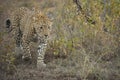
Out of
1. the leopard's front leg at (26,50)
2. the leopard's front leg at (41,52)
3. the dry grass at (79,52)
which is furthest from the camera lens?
the leopard's front leg at (26,50)

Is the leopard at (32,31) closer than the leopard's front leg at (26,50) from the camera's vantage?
Yes

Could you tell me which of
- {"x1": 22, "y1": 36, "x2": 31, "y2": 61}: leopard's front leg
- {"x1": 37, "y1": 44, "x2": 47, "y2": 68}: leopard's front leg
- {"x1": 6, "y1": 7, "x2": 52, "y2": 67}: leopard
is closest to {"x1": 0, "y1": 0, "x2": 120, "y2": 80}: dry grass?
{"x1": 37, "y1": 44, "x2": 47, "y2": 68}: leopard's front leg

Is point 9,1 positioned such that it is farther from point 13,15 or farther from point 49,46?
point 49,46

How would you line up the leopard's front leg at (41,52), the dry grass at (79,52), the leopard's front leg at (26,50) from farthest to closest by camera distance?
1. the leopard's front leg at (26,50)
2. the leopard's front leg at (41,52)
3. the dry grass at (79,52)

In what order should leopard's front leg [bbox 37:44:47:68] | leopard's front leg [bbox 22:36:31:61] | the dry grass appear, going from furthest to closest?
1. leopard's front leg [bbox 22:36:31:61]
2. leopard's front leg [bbox 37:44:47:68]
3. the dry grass

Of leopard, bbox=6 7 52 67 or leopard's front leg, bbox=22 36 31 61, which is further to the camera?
leopard's front leg, bbox=22 36 31 61

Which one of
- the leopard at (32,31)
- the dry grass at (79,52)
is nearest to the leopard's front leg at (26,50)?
the leopard at (32,31)

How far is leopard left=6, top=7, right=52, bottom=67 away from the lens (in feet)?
30.8

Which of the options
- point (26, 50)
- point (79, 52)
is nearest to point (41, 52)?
point (26, 50)

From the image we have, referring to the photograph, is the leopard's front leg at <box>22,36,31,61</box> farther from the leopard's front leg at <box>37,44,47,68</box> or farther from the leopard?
the leopard's front leg at <box>37,44,47,68</box>

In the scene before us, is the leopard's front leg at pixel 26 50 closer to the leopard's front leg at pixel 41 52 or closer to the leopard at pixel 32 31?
the leopard at pixel 32 31

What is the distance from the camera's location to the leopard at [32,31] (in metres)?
9.38

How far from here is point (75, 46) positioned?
9.04 m

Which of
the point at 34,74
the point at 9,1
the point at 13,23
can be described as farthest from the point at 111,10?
the point at 9,1
